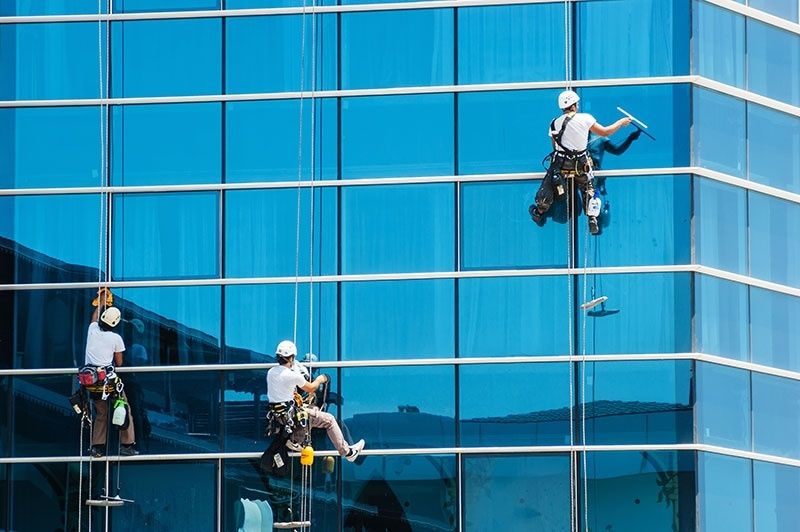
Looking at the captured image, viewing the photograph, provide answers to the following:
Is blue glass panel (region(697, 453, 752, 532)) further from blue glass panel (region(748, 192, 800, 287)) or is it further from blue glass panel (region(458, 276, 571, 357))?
blue glass panel (region(748, 192, 800, 287))

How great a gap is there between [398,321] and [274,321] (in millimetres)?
1682

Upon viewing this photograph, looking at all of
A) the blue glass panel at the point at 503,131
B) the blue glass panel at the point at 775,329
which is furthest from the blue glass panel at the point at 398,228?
the blue glass panel at the point at 775,329

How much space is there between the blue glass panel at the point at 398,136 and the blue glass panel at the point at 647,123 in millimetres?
1976

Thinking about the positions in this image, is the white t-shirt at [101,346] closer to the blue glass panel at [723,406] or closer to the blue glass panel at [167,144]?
the blue glass panel at [167,144]

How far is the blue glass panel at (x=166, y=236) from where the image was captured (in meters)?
29.3

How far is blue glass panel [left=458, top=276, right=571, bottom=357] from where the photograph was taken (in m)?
28.5

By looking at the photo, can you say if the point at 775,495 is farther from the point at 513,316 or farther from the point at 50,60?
the point at 50,60

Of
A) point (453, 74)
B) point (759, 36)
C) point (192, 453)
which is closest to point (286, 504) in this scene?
point (192, 453)

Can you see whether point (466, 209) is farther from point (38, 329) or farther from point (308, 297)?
point (38, 329)

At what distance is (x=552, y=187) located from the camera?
28359 mm

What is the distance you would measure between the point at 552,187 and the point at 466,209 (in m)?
1.28

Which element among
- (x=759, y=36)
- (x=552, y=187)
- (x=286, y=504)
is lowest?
(x=286, y=504)

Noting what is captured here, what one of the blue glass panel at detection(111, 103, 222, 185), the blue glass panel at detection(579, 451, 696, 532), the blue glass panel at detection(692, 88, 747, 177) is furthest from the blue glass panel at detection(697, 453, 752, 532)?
the blue glass panel at detection(111, 103, 222, 185)

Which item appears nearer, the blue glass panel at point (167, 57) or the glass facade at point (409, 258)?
the glass facade at point (409, 258)
